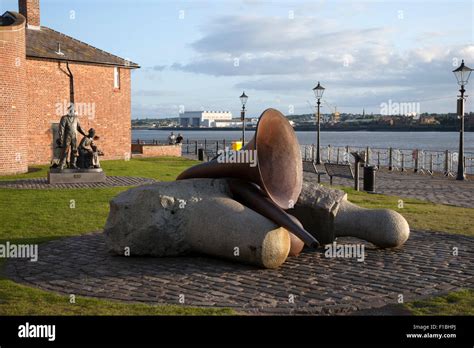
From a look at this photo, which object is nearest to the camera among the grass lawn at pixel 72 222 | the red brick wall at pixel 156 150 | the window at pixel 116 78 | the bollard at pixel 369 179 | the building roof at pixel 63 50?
the grass lawn at pixel 72 222

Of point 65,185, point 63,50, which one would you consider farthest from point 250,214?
point 63,50

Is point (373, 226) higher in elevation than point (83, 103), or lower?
lower

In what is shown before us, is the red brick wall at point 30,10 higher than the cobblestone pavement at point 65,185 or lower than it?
higher

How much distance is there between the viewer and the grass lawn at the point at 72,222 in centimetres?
637

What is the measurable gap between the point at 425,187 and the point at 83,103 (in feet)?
70.2

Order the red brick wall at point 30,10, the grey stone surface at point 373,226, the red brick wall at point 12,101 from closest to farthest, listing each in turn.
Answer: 1. the grey stone surface at point 373,226
2. the red brick wall at point 12,101
3. the red brick wall at point 30,10

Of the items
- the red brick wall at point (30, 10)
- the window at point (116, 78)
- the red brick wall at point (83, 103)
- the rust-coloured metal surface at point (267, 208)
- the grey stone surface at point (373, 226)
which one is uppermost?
the red brick wall at point (30, 10)

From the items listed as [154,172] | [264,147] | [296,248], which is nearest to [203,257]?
[296,248]

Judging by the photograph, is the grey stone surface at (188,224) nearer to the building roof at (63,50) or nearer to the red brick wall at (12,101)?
the red brick wall at (12,101)

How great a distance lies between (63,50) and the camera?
1319 inches

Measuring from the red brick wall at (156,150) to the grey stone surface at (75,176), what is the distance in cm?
2016

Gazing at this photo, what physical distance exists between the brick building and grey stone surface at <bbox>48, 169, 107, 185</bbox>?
532 cm

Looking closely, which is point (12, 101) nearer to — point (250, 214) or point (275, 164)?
point (275, 164)

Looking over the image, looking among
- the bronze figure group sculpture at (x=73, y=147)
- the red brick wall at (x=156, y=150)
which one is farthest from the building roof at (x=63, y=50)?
the bronze figure group sculpture at (x=73, y=147)
